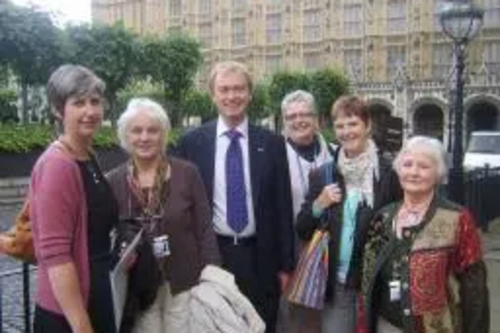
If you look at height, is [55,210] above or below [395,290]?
above

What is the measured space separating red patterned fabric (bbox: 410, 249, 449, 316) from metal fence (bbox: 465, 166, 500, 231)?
7.54 meters

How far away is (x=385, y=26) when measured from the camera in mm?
51844

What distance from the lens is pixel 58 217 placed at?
2.73 m

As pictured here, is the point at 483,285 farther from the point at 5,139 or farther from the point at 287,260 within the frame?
the point at 5,139

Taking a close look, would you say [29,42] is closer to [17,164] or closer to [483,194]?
[17,164]

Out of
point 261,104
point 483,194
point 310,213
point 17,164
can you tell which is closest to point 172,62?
point 261,104

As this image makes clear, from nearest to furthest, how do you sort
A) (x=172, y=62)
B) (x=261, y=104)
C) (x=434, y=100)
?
(x=172, y=62) → (x=261, y=104) → (x=434, y=100)

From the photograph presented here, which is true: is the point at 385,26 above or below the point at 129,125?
above

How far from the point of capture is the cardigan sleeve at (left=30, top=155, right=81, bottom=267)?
8.96 ft

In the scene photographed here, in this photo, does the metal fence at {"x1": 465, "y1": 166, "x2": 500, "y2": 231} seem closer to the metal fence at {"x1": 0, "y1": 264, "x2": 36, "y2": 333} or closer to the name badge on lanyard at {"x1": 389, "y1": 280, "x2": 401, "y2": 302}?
the metal fence at {"x1": 0, "y1": 264, "x2": 36, "y2": 333}

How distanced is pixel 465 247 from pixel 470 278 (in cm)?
11

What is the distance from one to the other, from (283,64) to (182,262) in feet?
176

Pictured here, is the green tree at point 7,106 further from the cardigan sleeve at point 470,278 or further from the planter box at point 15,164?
the cardigan sleeve at point 470,278

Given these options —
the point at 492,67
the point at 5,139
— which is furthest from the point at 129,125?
the point at 492,67
